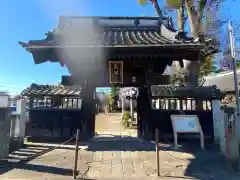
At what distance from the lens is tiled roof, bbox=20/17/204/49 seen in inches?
345

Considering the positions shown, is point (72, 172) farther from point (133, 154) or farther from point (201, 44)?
point (201, 44)

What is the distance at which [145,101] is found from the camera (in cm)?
1046

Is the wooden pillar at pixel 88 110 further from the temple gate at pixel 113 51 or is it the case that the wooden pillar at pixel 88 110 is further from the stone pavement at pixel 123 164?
the stone pavement at pixel 123 164

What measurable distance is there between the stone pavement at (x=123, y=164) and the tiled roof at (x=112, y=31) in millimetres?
4117

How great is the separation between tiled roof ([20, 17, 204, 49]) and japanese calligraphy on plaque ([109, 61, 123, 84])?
0.91 m

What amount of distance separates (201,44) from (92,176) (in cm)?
549

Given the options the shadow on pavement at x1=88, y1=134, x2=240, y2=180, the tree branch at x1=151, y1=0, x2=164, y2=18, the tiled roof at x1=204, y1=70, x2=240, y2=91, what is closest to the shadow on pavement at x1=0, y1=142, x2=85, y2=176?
the shadow on pavement at x1=88, y1=134, x2=240, y2=180

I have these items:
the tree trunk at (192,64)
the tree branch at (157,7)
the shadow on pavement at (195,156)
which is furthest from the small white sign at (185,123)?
the tree branch at (157,7)

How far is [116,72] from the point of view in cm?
915

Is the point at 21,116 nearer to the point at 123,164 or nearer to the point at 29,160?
the point at 29,160

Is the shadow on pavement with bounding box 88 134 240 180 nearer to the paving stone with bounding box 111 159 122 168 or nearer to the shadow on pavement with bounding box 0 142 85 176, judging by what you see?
the paving stone with bounding box 111 159 122 168

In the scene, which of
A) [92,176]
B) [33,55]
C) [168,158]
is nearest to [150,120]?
[168,158]

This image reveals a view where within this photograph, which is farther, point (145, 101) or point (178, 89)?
point (178, 89)

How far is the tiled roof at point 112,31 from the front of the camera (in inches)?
345
